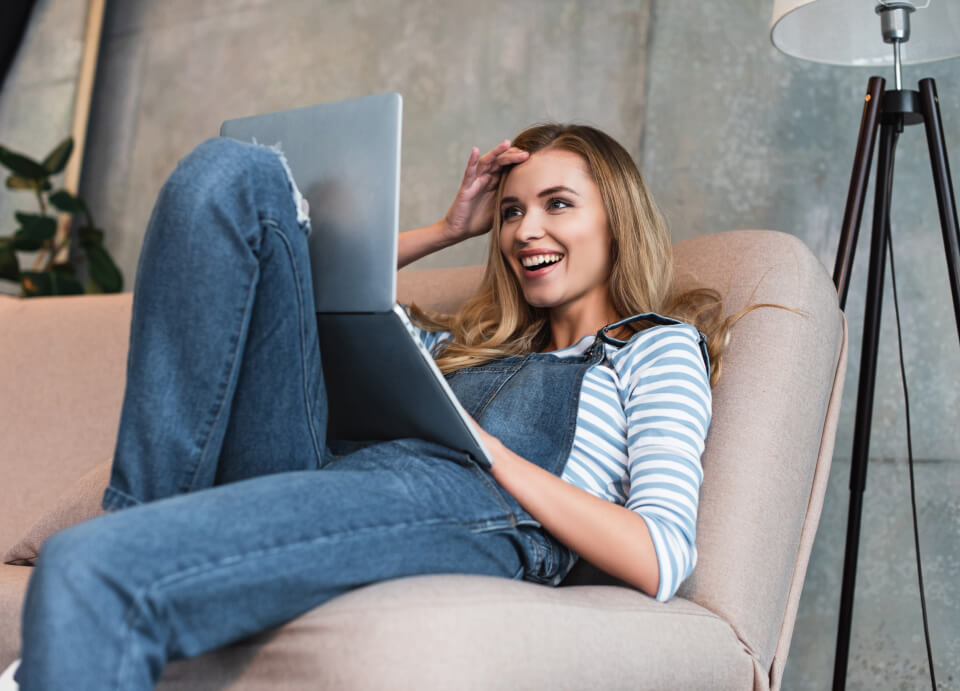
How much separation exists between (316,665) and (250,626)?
7 cm

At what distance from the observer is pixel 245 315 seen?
0.96 metres

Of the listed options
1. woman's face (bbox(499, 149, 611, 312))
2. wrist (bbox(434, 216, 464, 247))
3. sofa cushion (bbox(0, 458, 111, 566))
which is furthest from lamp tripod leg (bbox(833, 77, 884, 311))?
sofa cushion (bbox(0, 458, 111, 566))

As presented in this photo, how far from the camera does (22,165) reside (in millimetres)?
2986

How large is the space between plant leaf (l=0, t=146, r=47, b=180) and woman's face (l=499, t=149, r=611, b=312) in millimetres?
2066

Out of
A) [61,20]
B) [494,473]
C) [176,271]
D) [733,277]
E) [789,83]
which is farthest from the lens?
[61,20]

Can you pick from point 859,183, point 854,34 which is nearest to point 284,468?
point 859,183

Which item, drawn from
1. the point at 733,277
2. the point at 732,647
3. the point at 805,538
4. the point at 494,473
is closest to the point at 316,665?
the point at 494,473

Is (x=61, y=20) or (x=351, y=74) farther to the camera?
(x=61, y=20)

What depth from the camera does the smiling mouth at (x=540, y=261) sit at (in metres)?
1.56

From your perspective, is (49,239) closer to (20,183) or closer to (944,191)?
(20,183)

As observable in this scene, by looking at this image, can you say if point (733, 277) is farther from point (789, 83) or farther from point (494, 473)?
point (789, 83)

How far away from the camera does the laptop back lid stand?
0.96 m

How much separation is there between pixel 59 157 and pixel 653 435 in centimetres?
266

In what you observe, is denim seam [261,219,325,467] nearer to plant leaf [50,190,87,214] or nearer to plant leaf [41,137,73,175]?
plant leaf [50,190,87,214]
